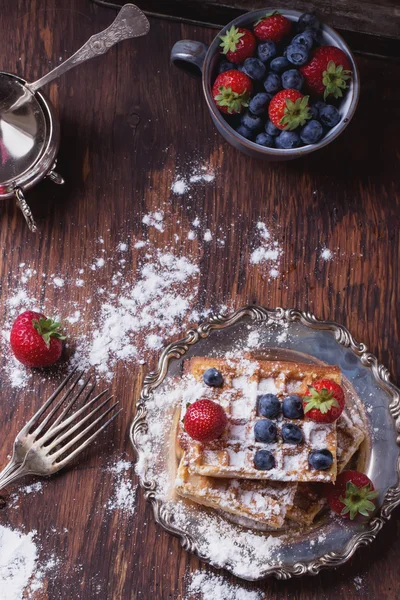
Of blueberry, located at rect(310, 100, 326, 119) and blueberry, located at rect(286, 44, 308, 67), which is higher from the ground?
blueberry, located at rect(286, 44, 308, 67)

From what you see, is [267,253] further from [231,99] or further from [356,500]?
[356,500]

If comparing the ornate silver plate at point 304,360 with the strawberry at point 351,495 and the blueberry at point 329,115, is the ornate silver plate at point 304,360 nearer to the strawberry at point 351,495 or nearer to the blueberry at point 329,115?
the strawberry at point 351,495

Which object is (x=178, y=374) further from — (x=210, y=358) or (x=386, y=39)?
(x=386, y=39)

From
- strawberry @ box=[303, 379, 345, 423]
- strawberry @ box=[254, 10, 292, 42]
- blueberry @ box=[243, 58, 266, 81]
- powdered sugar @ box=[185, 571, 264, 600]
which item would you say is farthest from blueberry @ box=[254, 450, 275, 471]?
strawberry @ box=[254, 10, 292, 42]

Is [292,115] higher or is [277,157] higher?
[292,115]

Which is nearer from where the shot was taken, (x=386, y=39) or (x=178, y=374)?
(x=178, y=374)

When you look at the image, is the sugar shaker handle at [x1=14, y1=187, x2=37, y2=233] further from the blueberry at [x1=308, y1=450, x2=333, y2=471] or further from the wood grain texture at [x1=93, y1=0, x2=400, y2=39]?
the blueberry at [x1=308, y1=450, x2=333, y2=471]

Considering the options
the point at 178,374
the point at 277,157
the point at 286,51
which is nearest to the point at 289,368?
the point at 178,374

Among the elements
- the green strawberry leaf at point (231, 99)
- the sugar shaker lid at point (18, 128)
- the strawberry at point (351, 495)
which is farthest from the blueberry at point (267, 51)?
the strawberry at point (351, 495)
